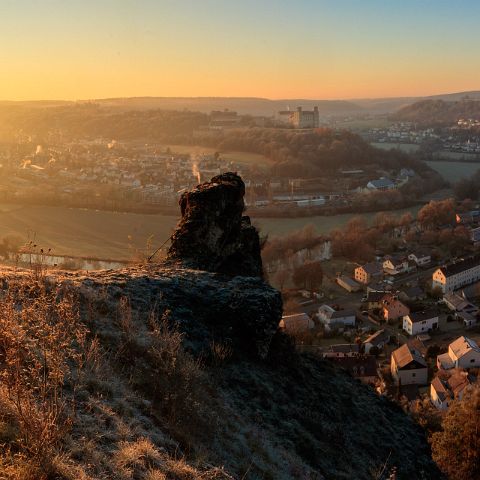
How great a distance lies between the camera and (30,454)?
246 cm

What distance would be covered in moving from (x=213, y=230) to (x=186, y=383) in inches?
128

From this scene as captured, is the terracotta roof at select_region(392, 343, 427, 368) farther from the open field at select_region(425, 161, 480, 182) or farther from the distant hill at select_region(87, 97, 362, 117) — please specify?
the distant hill at select_region(87, 97, 362, 117)

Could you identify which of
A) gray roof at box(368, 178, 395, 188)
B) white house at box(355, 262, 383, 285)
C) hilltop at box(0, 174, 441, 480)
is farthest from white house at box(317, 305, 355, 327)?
gray roof at box(368, 178, 395, 188)

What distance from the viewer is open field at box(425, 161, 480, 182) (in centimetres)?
5184

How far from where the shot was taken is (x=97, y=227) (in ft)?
95.5

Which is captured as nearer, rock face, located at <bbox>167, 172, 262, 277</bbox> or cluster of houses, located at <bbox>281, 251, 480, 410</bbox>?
rock face, located at <bbox>167, 172, 262, 277</bbox>

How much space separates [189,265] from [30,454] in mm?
4299

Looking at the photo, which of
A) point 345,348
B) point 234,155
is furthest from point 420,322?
point 234,155

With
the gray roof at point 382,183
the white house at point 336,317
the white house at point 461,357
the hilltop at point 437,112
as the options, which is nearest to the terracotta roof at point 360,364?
the white house at point 461,357

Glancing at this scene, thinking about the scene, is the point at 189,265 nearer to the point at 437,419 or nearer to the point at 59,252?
the point at 437,419

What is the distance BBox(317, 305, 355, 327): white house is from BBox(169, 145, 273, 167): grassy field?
107 feet

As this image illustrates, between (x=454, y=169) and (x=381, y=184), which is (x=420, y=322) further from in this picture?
(x=454, y=169)

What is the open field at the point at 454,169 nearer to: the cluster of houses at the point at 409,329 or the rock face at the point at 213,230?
the cluster of houses at the point at 409,329

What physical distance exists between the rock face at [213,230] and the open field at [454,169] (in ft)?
154
